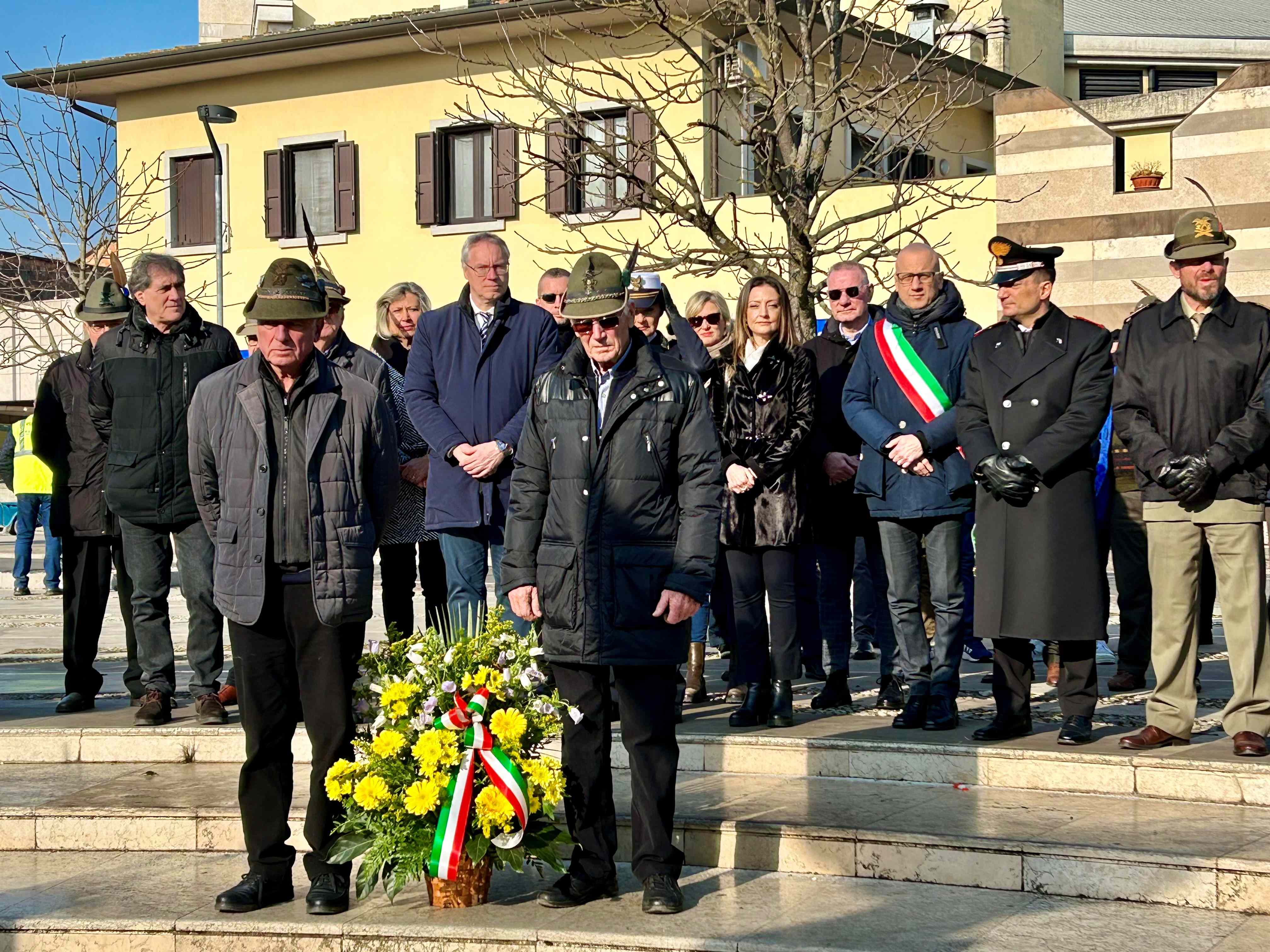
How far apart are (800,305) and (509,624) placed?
24.8ft

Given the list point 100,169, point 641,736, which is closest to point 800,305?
point 641,736

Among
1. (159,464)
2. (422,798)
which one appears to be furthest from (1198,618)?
(159,464)

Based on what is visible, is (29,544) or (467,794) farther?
(29,544)

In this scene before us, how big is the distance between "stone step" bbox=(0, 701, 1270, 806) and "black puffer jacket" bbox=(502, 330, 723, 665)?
1.64 m

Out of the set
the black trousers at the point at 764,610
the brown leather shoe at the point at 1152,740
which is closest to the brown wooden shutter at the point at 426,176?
the black trousers at the point at 764,610

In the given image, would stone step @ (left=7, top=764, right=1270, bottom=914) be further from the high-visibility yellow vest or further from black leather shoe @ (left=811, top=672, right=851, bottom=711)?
the high-visibility yellow vest

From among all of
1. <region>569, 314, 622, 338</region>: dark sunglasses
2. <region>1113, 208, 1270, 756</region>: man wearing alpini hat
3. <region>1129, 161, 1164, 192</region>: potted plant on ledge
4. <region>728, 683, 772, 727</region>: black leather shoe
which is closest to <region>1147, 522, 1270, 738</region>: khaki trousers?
<region>1113, 208, 1270, 756</region>: man wearing alpini hat

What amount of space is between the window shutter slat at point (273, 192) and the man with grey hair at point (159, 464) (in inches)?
791

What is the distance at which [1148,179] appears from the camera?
21.4 metres

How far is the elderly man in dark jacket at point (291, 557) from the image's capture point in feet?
18.8

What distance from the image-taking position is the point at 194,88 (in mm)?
28688

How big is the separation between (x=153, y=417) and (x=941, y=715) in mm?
4159

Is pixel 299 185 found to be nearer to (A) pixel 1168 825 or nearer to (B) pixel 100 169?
(B) pixel 100 169

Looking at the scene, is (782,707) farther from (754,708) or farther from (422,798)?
(422,798)
